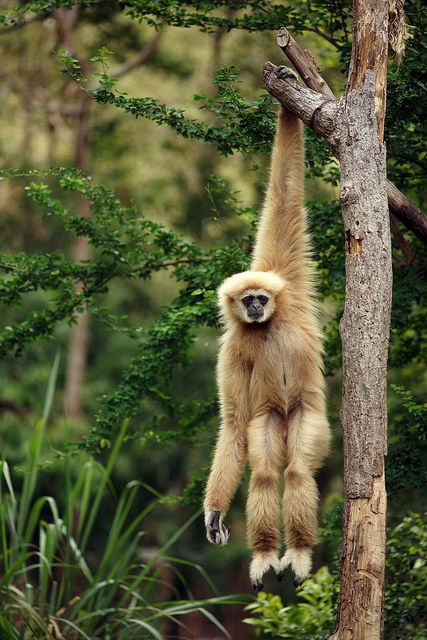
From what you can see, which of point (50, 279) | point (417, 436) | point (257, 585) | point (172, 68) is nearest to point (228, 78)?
point (50, 279)

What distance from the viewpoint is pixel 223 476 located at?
534cm

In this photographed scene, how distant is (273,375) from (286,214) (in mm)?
969

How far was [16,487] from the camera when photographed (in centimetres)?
1658

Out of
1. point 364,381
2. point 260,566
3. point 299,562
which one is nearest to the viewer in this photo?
point 364,381

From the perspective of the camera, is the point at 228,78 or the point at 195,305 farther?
the point at 195,305

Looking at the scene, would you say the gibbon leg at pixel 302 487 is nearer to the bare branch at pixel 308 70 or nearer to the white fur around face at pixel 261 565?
the white fur around face at pixel 261 565

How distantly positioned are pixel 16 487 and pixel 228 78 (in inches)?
478

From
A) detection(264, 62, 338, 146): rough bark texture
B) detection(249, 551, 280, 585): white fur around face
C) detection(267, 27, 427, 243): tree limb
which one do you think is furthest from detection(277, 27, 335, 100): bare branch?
detection(249, 551, 280, 585): white fur around face

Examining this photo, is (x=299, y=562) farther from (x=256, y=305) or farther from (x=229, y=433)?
(x=256, y=305)

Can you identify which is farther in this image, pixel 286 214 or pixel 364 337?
pixel 286 214

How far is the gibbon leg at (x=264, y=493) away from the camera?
505 cm

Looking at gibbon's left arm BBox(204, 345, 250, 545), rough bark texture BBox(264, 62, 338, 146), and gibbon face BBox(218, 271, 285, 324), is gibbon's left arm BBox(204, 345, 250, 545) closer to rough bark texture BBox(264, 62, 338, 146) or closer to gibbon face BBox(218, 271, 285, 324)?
gibbon face BBox(218, 271, 285, 324)

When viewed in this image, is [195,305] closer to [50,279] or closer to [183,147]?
[50,279]

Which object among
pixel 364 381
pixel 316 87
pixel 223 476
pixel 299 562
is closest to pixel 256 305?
pixel 223 476
